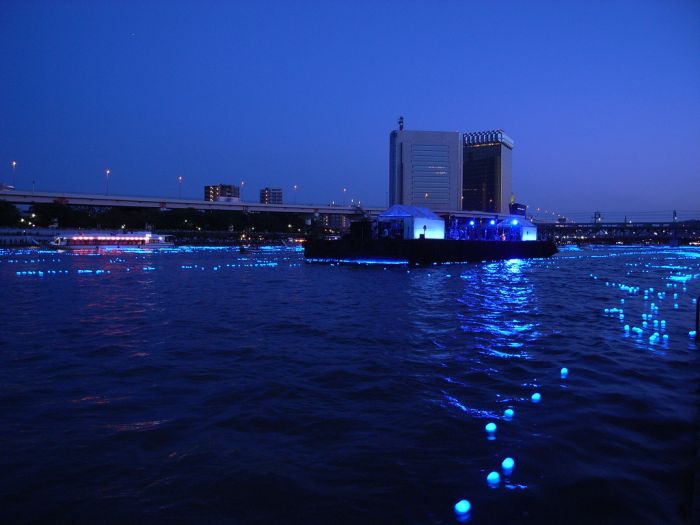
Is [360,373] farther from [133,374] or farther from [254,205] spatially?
[254,205]

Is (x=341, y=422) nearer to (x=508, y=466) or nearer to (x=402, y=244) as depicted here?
(x=508, y=466)

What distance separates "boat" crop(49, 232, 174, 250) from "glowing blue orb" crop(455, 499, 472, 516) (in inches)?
3801

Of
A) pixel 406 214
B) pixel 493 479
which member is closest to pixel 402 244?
pixel 406 214

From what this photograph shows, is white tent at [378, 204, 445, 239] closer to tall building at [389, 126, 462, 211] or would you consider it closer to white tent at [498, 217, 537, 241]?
white tent at [498, 217, 537, 241]

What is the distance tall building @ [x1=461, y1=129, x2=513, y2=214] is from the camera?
168375mm

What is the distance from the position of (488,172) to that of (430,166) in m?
39.7

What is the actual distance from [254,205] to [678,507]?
121 meters

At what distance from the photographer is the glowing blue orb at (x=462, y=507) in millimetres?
4820

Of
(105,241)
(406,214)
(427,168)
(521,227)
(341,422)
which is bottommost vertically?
(341,422)

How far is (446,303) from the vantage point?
21.0m

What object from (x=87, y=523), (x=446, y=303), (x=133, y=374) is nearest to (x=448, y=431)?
(x=87, y=523)

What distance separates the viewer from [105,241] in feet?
315

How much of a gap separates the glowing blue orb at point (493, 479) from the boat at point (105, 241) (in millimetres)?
96255

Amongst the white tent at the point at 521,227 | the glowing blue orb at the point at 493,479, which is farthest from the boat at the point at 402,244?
the glowing blue orb at the point at 493,479
